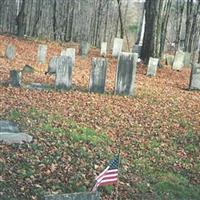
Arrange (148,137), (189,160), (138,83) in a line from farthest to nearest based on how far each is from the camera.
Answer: (138,83), (148,137), (189,160)

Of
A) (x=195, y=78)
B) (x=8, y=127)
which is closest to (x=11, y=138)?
(x=8, y=127)

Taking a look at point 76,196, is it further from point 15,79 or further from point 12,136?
point 15,79

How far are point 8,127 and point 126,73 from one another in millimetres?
5366

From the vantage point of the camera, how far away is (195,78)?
53.5 feet

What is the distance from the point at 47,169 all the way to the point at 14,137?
3.78ft

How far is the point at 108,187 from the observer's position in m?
7.78

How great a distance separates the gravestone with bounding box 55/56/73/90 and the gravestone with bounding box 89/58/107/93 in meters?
0.65

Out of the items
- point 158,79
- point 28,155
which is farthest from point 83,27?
point 28,155

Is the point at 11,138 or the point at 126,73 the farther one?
the point at 126,73

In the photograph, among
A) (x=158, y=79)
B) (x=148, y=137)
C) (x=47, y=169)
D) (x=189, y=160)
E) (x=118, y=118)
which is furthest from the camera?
(x=158, y=79)

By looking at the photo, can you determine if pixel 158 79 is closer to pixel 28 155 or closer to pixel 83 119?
pixel 83 119

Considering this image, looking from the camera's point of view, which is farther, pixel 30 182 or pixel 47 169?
pixel 47 169

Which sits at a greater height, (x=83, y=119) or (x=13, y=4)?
(x=13, y=4)

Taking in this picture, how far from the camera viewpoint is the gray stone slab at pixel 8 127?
9125mm
